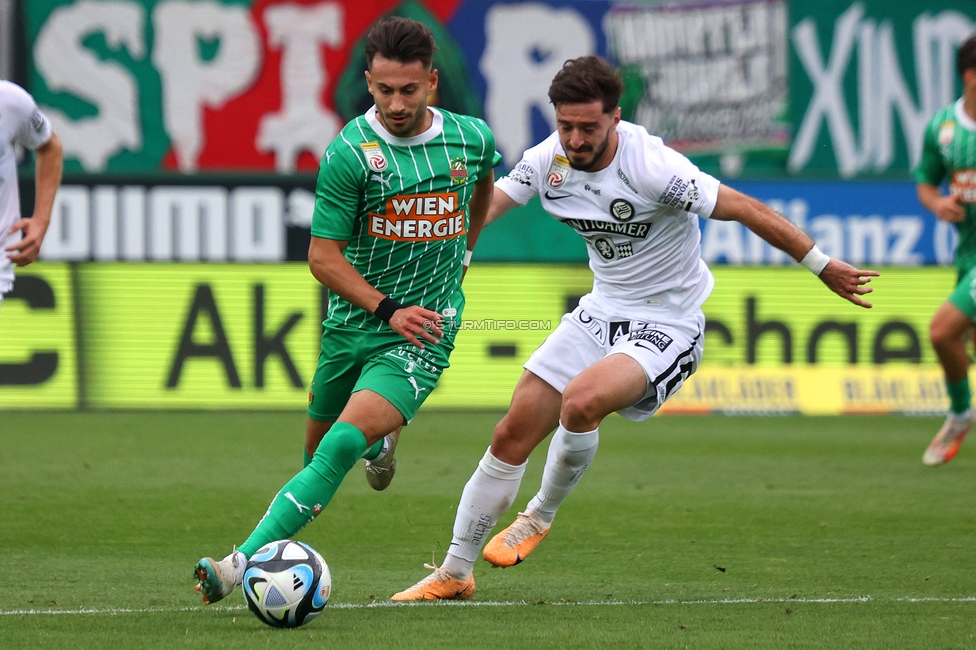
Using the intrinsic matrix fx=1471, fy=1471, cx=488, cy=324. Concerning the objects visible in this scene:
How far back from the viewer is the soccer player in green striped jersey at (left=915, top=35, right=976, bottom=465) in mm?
9406

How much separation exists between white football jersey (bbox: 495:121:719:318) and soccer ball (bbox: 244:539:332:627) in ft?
6.50

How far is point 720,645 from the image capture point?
15.6 feet

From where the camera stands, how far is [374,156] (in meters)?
5.48

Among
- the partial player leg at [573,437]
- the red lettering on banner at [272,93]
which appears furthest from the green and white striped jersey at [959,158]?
the red lettering on banner at [272,93]

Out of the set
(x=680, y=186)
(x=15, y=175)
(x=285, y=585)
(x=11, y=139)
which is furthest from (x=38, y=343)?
(x=285, y=585)

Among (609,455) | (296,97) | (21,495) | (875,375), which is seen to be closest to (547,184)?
(21,495)

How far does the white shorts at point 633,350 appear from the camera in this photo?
606cm

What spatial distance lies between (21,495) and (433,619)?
13.7 ft

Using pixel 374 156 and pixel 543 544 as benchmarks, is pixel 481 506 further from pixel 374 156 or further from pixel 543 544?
pixel 374 156

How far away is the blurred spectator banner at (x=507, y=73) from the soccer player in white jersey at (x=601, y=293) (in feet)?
36.9

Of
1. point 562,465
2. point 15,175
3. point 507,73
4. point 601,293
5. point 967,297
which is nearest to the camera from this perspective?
point 562,465

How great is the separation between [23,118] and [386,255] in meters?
1.68

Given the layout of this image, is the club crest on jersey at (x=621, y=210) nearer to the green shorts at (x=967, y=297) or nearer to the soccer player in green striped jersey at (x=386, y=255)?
the soccer player in green striped jersey at (x=386, y=255)

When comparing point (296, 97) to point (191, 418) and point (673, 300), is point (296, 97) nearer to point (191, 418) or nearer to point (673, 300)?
point (191, 418)
